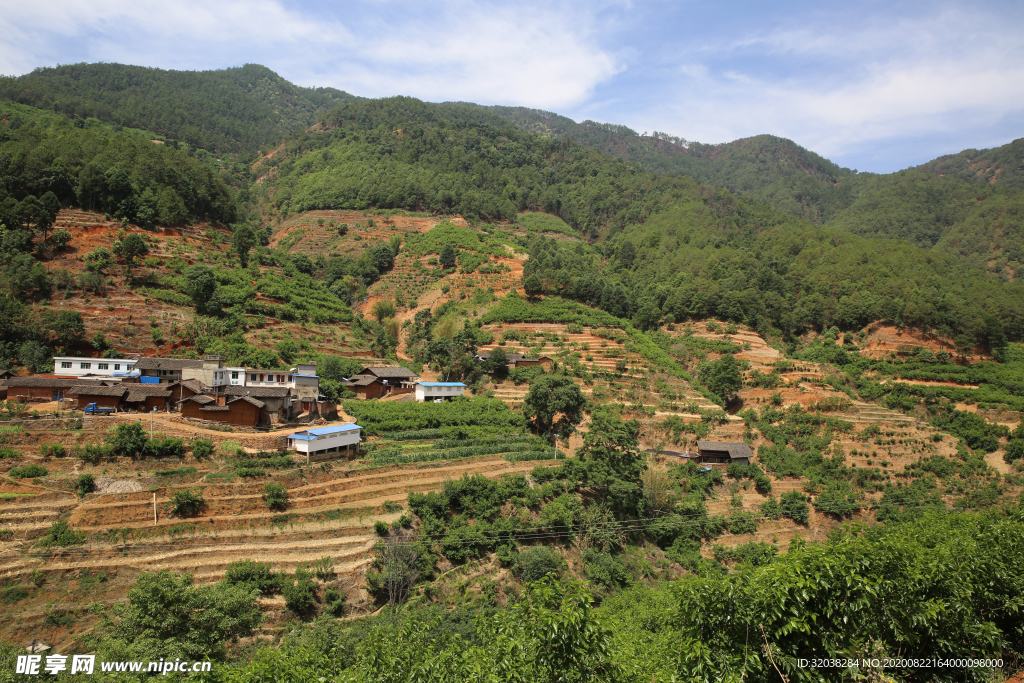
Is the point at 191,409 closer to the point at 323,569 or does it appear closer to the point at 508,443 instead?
the point at 323,569

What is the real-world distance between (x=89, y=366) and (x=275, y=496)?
1742cm

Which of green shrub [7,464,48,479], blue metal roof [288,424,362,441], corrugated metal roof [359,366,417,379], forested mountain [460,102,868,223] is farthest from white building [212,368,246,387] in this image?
forested mountain [460,102,868,223]

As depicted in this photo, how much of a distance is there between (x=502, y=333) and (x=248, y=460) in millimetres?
28069

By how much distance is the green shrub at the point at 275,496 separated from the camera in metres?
22.9

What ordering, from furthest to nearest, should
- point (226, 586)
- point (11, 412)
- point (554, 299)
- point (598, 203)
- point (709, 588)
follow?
1. point (598, 203)
2. point (554, 299)
3. point (11, 412)
4. point (226, 586)
5. point (709, 588)

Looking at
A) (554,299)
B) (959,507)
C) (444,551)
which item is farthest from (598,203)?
(444,551)

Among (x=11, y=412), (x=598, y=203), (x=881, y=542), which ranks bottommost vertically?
(x=11, y=412)

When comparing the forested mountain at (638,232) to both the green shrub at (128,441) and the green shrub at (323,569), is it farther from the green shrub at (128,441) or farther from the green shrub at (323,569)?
the green shrub at (128,441)

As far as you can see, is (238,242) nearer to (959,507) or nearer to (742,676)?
(742,676)

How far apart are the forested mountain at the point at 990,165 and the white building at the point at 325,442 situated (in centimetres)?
14354

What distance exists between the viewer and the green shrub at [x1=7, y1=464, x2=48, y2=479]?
20438 mm

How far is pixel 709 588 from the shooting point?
9719 millimetres

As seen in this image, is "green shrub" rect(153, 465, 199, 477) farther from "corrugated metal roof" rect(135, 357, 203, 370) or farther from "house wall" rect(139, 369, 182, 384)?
"corrugated metal roof" rect(135, 357, 203, 370)

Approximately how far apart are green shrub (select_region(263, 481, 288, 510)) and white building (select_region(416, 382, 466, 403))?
15.6 metres
